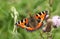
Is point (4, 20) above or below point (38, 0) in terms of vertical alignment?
below

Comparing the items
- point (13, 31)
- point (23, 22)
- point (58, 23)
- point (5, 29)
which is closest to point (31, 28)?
point (23, 22)

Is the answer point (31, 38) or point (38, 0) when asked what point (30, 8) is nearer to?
point (38, 0)

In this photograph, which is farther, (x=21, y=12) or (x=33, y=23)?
(x=21, y=12)

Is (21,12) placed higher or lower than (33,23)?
higher

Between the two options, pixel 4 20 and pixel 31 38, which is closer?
pixel 31 38

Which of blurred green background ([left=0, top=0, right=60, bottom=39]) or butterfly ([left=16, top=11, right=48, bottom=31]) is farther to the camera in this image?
blurred green background ([left=0, top=0, right=60, bottom=39])

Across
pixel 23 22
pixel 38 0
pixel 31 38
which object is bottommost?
pixel 31 38

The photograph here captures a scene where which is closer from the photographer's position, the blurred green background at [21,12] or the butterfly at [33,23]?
the butterfly at [33,23]

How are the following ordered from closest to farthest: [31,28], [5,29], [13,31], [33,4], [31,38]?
[31,28], [13,31], [31,38], [5,29], [33,4]
